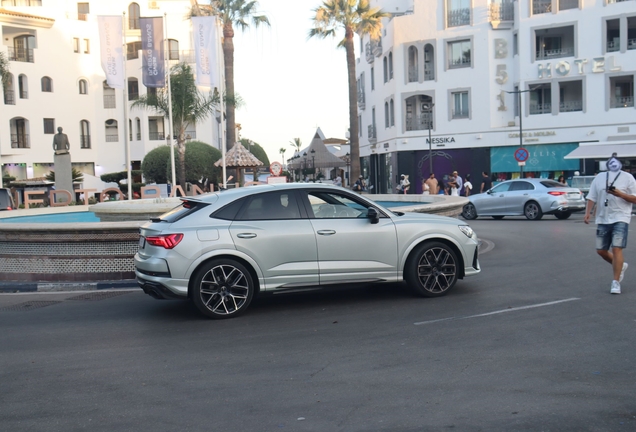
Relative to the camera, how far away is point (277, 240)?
8.75 m

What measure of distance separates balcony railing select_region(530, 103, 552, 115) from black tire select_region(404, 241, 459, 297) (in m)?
36.8

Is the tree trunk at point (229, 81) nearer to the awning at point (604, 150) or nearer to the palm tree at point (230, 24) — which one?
the palm tree at point (230, 24)

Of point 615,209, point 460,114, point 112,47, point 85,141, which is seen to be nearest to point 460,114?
point 460,114

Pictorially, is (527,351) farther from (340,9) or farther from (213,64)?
(340,9)

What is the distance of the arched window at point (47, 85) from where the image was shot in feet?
182

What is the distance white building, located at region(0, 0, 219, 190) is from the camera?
5378 centimetres

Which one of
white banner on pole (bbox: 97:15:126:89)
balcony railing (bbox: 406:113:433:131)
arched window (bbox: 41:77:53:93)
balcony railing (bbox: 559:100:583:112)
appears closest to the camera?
white banner on pole (bbox: 97:15:126:89)

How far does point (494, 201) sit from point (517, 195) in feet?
3.19

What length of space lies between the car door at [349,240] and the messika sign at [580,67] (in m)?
36.5

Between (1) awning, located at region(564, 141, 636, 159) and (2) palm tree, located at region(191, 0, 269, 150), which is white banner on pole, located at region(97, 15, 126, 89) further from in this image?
(1) awning, located at region(564, 141, 636, 159)

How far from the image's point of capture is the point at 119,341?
775cm

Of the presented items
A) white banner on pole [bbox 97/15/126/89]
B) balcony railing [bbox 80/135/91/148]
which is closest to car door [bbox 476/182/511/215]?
white banner on pole [bbox 97/15/126/89]

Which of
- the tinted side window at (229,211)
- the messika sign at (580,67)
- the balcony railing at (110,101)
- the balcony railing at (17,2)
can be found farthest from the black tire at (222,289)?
the balcony railing at (110,101)

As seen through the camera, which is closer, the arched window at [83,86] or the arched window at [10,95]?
the arched window at [10,95]
